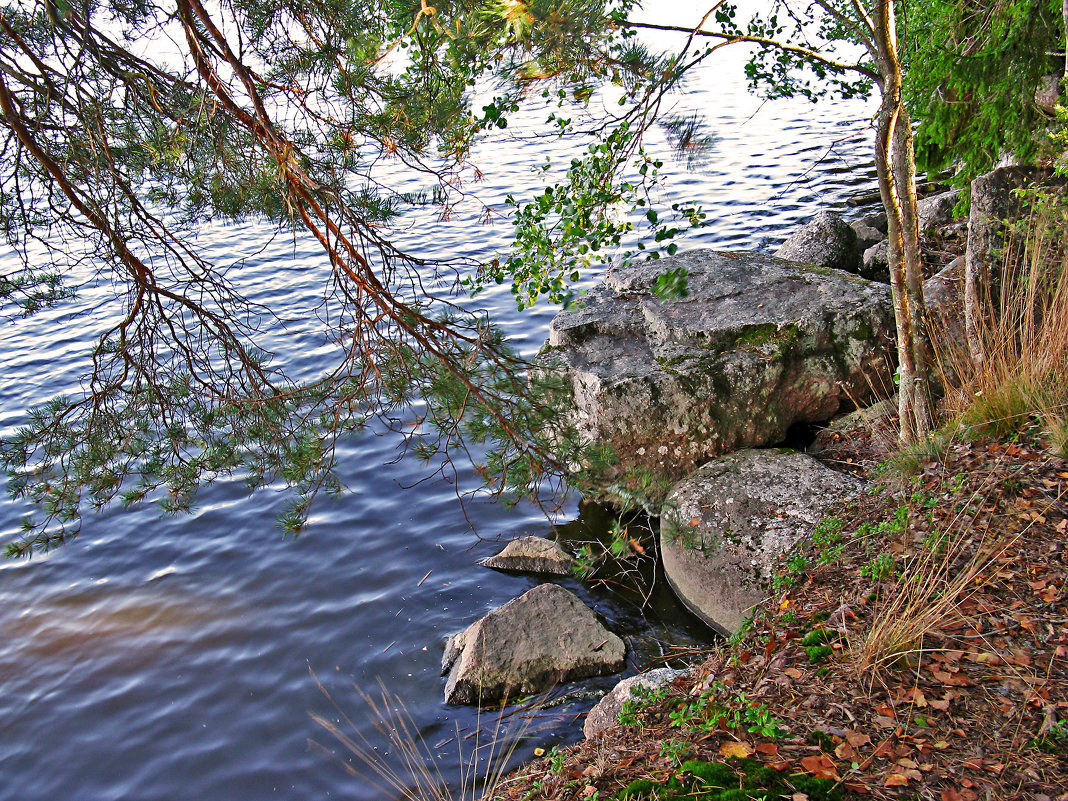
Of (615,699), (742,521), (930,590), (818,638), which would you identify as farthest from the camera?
(742,521)

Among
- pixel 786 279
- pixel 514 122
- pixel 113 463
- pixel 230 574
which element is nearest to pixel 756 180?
pixel 514 122

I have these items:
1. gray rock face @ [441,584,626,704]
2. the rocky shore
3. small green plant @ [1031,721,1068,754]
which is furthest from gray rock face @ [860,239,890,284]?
small green plant @ [1031,721,1068,754]

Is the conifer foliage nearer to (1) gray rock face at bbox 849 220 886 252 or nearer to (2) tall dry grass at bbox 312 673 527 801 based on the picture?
(2) tall dry grass at bbox 312 673 527 801

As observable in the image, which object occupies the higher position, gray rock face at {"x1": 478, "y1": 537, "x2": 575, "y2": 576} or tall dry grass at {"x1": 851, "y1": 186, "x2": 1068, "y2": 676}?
tall dry grass at {"x1": 851, "y1": 186, "x2": 1068, "y2": 676}

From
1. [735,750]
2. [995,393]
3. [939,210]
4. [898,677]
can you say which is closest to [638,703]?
[735,750]

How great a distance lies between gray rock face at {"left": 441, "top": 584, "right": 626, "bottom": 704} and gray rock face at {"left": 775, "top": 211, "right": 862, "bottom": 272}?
5525mm

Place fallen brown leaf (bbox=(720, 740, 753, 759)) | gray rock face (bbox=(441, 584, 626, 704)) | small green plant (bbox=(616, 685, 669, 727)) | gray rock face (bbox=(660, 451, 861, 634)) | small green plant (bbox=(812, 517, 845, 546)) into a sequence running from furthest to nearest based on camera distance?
gray rock face (bbox=(660, 451, 861, 634)) → gray rock face (bbox=(441, 584, 626, 704)) → small green plant (bbox=(812, 517, 845, 546)) → small green plant (bbox=(616, 685, 669, 727)) → fallen brown leaf (bbox=(720, 740, 753, 759))

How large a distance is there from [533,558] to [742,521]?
162 centimetres

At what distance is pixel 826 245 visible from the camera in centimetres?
867

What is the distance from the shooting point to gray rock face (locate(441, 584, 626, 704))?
4.56 meters

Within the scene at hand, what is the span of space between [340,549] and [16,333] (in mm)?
6954

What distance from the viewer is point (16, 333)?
33.2 feet

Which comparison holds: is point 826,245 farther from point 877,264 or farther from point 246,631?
point 246,631

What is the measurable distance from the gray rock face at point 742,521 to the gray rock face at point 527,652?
646 mm
